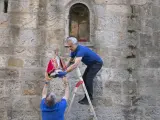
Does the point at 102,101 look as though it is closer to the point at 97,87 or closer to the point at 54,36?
the point at 97,87

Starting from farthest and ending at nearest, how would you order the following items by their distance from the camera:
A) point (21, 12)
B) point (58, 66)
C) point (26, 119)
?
point (21, 12) → point (26, 119) → point (58, 66)

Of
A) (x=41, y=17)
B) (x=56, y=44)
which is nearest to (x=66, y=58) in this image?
(x=56, y=44)

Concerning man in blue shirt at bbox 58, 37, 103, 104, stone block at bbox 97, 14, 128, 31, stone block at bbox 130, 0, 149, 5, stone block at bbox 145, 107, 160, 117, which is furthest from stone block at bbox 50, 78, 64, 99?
stone block at bbox 130, 0, 149, 5

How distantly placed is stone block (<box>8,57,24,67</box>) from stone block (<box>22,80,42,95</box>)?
1.19 ft

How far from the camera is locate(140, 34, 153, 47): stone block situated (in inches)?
308

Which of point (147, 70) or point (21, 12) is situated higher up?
point (21, 12)

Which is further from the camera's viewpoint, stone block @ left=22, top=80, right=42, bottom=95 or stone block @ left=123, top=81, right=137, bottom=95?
stone block @ left=123, top=81, right=137, bottom=95

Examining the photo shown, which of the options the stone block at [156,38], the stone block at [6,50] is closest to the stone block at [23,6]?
the stone block at [6,50]

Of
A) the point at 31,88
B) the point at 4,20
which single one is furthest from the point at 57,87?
the point at 4,20

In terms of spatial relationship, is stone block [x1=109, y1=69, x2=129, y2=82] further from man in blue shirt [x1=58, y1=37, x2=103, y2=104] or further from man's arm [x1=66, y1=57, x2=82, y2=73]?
man's arm [x1=66, y1=57, x2=82, y2=73]

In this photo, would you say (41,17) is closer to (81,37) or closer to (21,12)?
(21,12)

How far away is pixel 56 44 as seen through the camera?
7.68m

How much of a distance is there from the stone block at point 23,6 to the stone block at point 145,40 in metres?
2.23

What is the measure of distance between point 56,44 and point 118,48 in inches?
49.4
